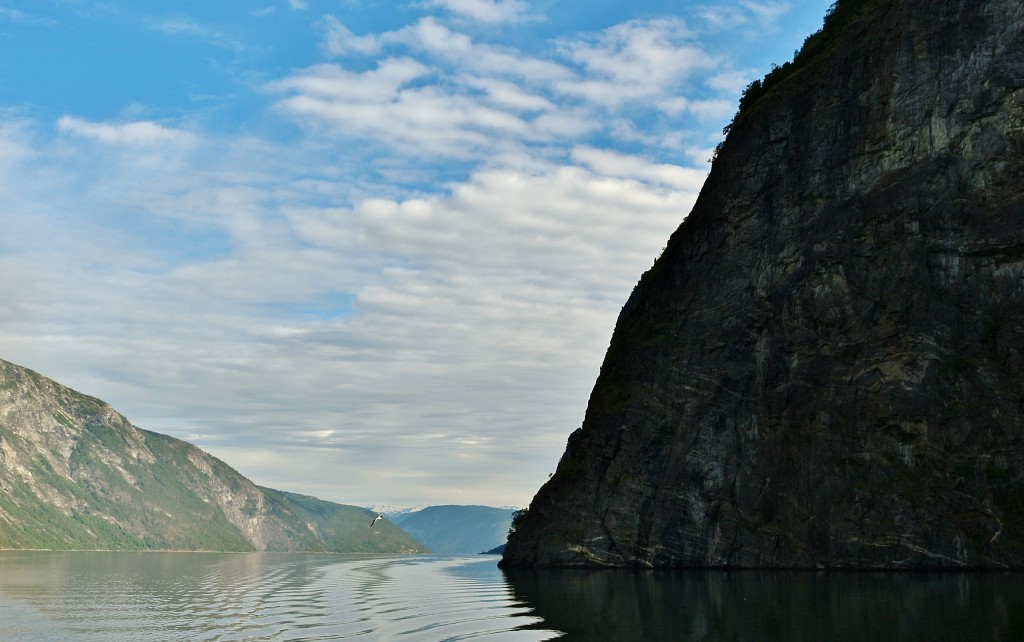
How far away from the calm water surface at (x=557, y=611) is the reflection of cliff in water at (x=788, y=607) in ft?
0.24

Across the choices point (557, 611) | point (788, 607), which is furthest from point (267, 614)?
point (788, 607)

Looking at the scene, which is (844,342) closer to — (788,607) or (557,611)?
(788,607)

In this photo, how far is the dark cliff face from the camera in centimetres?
8744

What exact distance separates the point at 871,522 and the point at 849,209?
109ft

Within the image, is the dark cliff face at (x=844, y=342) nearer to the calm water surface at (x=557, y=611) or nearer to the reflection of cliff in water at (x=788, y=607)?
the calm water surface at (x=557, y=611)

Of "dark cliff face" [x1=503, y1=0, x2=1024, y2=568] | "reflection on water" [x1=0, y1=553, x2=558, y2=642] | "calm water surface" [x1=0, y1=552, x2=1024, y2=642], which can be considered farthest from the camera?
"dark cliff face" [x1=503, y1=0, x2=1024, y2=568]

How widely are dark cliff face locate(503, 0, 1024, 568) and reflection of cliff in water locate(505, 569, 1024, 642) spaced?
13344mm

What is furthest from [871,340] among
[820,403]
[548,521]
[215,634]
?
[215,634]

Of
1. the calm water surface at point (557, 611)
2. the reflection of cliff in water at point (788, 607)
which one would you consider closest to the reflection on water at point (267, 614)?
the calm water surface at point (557, 611)

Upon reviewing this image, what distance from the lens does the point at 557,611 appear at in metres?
50.5

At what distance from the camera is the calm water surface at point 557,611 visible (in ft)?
129

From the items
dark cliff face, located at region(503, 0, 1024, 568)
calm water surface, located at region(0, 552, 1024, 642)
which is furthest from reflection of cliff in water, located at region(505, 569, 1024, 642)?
dark cliff face, located at region(503, 0, 1024, 568)

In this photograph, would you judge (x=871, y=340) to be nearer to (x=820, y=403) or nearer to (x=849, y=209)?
(x=820, y=403)

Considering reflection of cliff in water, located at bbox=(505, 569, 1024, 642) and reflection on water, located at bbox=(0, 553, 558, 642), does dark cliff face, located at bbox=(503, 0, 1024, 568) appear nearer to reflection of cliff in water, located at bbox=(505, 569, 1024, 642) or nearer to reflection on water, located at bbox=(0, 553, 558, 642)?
reflection of cliff in water, located at bbox=(505, 569, 1024, 642)
